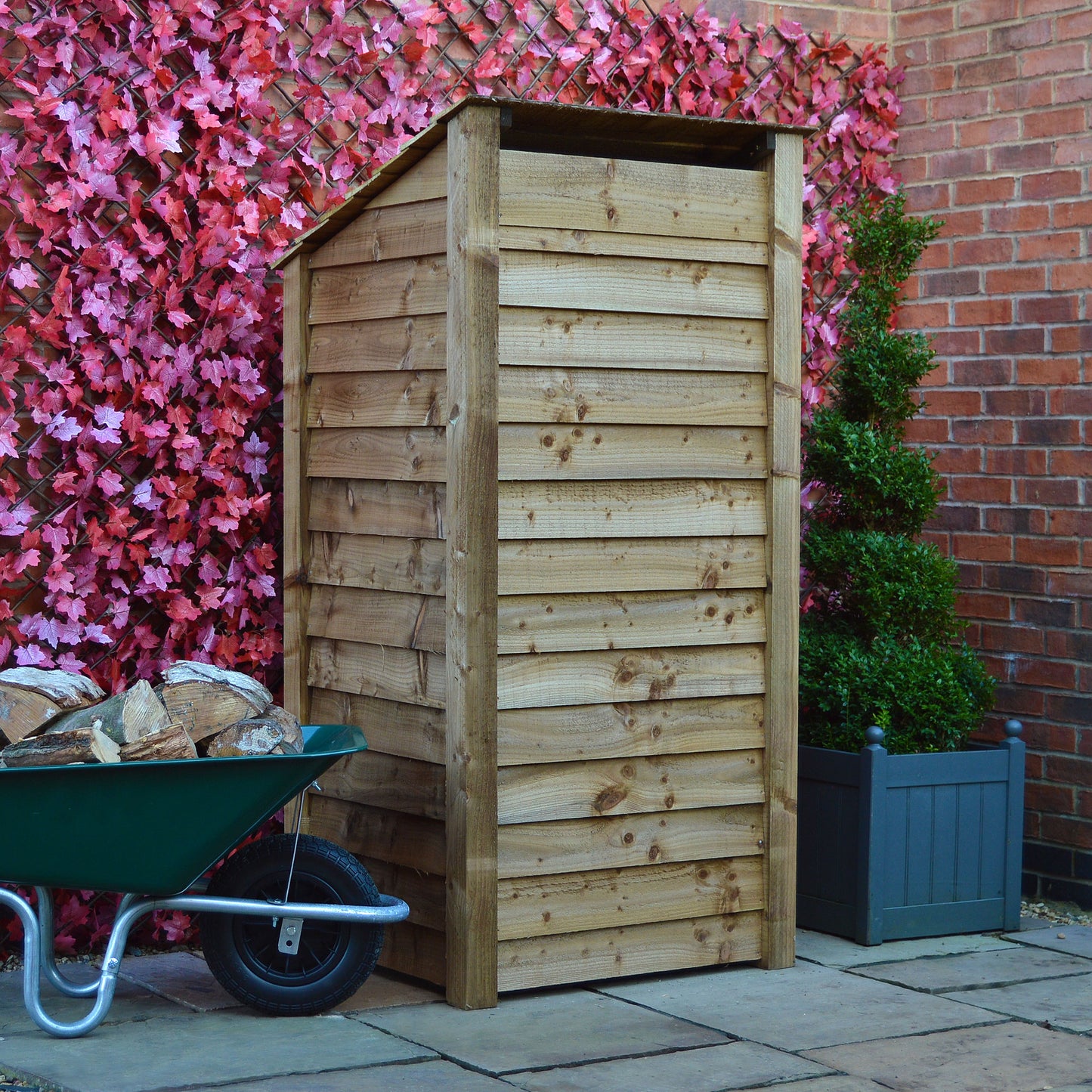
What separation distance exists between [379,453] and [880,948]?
6.22 ft

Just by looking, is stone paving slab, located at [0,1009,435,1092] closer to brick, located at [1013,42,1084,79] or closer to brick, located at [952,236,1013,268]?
brick, located at [952,236,1013,268]

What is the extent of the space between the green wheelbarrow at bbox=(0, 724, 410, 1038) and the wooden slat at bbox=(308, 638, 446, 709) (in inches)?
7.9

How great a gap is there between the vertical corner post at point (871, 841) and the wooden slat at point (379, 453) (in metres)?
1.43

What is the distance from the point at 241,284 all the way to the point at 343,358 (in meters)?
0.45

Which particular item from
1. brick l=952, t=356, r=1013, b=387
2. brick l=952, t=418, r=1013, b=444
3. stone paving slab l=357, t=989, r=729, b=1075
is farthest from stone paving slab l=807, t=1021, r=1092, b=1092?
brick l=952, t=356, r=1013, b=387

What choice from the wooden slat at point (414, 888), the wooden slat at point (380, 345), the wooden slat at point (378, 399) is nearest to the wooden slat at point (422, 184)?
the wooden slat at point (380, 345)

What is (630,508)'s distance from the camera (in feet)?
12.5

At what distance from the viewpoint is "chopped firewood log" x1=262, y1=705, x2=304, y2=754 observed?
3471mm

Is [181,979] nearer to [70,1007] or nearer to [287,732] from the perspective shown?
[70,1007]

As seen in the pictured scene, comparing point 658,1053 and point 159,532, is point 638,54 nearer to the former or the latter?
point 159,532

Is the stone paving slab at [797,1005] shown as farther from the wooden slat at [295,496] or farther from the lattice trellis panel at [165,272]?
the lattice trellis panel at [165,272]

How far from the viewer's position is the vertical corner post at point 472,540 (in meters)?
3.57

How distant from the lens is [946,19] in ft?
17.1

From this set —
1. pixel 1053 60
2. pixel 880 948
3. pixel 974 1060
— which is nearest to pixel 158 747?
pixel 974 1060
